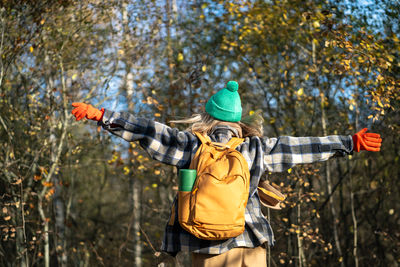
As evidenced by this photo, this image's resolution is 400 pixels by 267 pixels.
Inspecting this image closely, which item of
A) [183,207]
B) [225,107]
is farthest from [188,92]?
[183,207]

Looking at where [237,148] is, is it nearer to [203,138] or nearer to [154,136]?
[203,138]

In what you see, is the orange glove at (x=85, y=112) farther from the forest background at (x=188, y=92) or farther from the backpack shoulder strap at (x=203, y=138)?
the forest background at (x=188, y=92)

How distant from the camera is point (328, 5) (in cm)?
625

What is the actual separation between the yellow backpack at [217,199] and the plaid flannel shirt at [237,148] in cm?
18

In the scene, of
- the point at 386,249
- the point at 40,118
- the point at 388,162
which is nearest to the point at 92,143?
the point at 40,118

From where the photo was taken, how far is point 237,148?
8.77 feet

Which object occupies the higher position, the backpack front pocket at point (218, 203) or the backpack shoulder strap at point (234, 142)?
the backpack shoulder strap at point (234, 142)

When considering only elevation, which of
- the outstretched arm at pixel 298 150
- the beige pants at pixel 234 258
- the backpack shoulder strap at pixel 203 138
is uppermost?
the backpack shoulder strap at pixel 203 138

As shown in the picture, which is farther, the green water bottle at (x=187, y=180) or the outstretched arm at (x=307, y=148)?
the outstretched arm at (x=307, y=148)

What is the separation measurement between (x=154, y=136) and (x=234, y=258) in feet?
2.76

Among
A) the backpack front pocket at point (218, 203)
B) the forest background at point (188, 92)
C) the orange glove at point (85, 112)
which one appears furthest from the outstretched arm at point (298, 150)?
the forest background at point (188, 92)

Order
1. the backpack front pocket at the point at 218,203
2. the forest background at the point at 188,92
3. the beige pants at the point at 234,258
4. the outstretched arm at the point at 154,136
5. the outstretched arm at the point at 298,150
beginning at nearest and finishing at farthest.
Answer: the backpack front pocket at the point at 218,203, the beige pants at the point at 234,258, the outstretched arm at the point at 154,136, the outstretched arm at the point at 298,150, the forest background at the point at 188,92

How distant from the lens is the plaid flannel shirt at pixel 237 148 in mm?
2537

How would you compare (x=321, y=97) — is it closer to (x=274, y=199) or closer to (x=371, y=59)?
(x=371, y=59)
